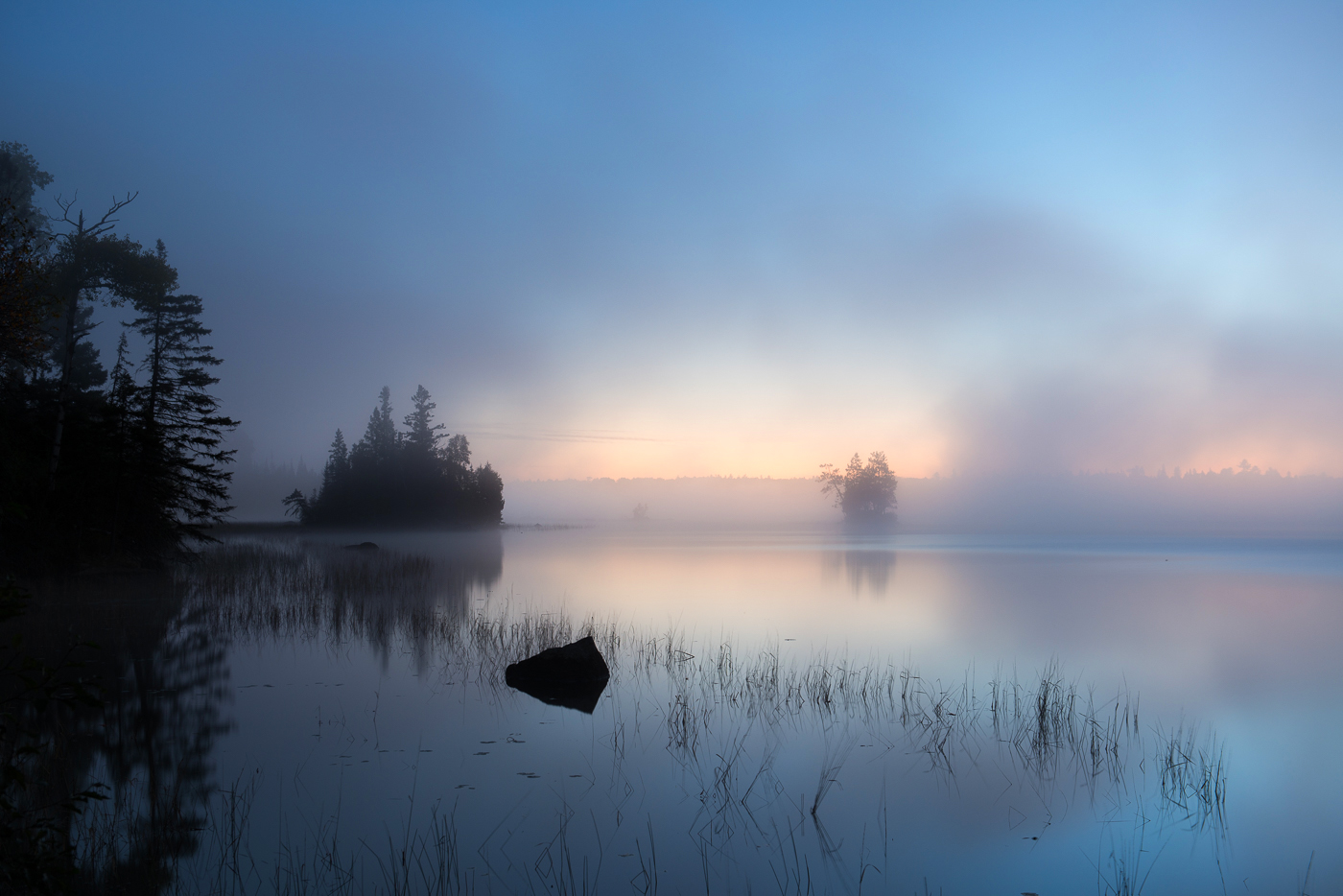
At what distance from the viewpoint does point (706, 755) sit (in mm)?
9047

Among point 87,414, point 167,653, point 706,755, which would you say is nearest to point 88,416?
point 87,414

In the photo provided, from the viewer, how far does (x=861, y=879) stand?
6.18 metres

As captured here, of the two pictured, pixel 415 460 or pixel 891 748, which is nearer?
pixel 891 748

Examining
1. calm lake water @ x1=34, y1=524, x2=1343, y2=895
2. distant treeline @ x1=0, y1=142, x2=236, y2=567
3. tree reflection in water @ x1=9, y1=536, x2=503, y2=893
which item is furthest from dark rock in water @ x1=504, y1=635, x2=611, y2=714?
distant treeline @ x1=0, y1=142, x2=236, y2=567

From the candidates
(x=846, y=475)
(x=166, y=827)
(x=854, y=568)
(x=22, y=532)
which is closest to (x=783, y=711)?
(x=166, y=827)

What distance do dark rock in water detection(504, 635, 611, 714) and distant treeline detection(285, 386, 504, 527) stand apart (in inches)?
2926

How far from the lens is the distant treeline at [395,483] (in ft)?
265

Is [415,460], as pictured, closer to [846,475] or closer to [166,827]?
[846,475]

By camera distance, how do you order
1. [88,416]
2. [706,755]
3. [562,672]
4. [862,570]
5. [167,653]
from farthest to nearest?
[862,570] → [88,416] → [167,653] → [562,672] → [706,755]

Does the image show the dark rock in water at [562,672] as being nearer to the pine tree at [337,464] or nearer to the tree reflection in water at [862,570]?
the tree reflection in water at [862,570]

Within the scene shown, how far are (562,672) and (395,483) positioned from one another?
76028 millimetres

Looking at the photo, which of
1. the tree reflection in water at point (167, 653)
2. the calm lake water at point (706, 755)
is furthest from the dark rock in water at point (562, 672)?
the tree reflection in water at point (167, 653)

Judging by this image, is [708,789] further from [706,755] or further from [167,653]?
[167,653]

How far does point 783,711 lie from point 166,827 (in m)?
7.62
